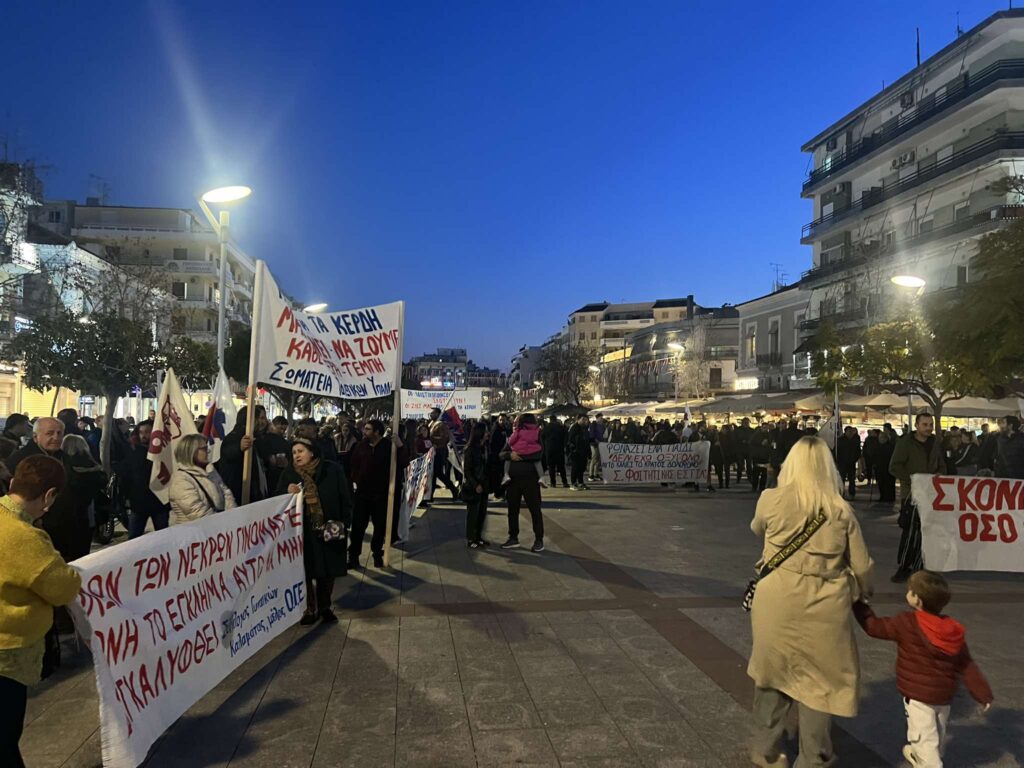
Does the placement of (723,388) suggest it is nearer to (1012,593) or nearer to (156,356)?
(156,356)

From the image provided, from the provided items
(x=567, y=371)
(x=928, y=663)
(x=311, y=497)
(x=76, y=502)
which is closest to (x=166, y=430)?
(x=76, y=502)

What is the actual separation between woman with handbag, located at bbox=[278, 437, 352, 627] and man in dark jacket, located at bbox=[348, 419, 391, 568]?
2.37 m

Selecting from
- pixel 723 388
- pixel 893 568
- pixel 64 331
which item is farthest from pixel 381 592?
pixel 723 388

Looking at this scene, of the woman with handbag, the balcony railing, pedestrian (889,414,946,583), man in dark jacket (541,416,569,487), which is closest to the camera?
the woman with handbag

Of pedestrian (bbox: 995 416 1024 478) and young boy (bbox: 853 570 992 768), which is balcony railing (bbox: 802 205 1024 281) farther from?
young boy (bbox: 853 570 992 768)

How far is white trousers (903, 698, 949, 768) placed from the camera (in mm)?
3574

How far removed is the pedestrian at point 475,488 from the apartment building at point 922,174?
20984mm

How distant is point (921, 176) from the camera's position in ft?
121

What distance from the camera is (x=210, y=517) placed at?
504 centimetres

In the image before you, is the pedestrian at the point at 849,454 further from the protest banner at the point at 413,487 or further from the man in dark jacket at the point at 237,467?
the man in dark jacket at the point at 237,467

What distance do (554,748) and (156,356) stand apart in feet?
75.8

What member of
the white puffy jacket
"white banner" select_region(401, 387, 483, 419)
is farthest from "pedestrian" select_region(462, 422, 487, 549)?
"white banner" select_region(401, 387, 483, 419)

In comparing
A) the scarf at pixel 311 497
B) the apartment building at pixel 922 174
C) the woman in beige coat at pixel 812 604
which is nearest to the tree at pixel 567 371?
the apartment building at pixel 922 174

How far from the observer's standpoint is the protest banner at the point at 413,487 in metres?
10.2
